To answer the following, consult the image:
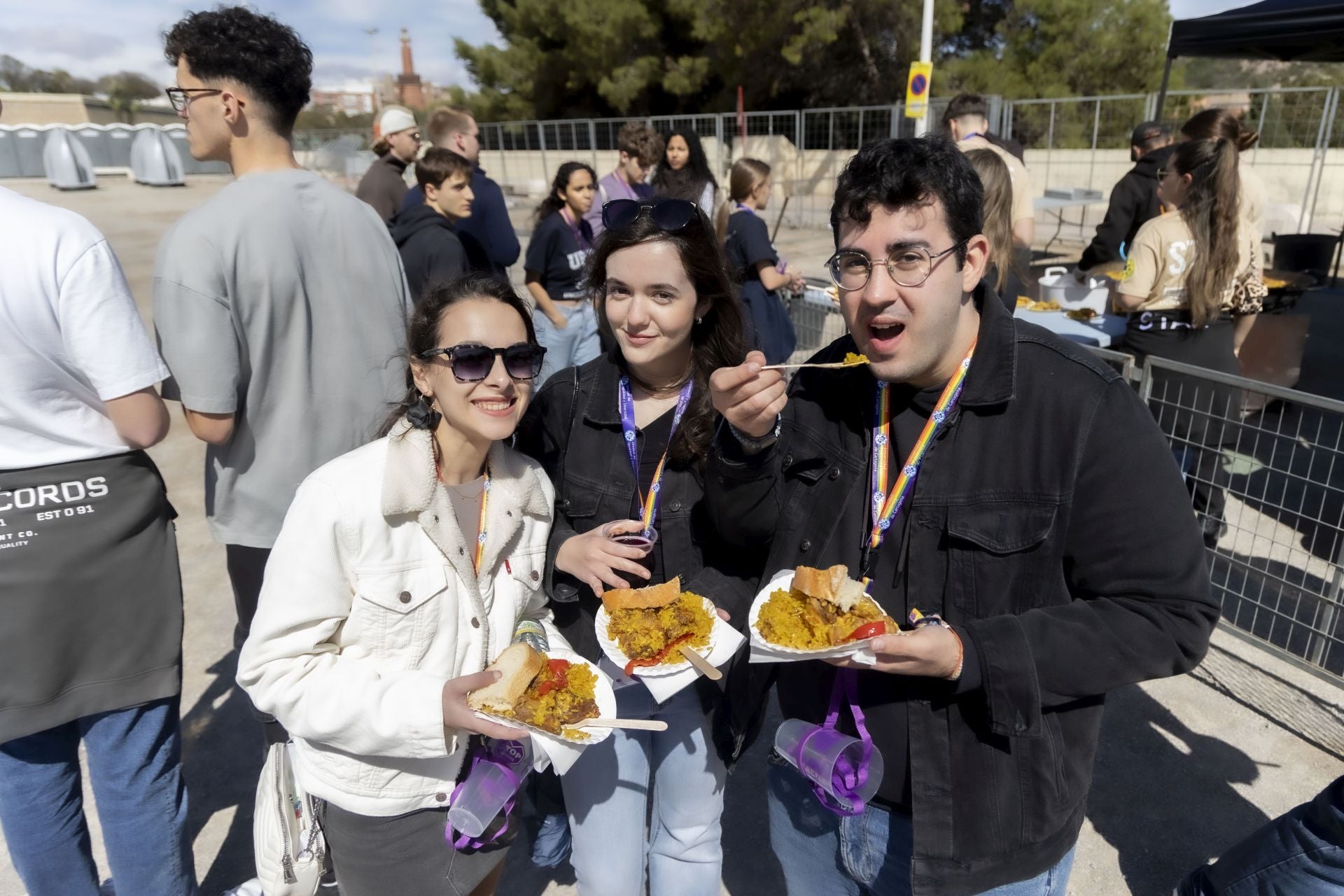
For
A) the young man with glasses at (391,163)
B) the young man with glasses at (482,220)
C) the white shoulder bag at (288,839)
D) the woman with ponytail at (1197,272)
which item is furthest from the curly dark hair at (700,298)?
the young man with glasses at (391,163)

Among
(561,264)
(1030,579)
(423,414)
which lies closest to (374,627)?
(423,414)

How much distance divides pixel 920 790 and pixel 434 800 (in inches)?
47.3

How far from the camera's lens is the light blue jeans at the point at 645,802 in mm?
2305

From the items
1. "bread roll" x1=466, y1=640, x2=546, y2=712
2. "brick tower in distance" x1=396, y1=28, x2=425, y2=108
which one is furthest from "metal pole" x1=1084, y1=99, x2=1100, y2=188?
"brick tower in distance" x1=396, y1=28, x2=425, y2=108

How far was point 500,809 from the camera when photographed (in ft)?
6.86

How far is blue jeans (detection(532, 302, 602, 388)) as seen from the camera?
20.7 ft

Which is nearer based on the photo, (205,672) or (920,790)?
(920,790)

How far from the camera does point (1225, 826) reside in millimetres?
3031

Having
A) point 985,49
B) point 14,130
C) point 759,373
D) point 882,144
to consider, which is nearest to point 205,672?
point 759,373

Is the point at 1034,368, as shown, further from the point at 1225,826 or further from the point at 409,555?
the point at 1225,826

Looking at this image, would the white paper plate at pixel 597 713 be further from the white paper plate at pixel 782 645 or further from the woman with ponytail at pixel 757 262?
the woman with ponytail at pixel 757 262

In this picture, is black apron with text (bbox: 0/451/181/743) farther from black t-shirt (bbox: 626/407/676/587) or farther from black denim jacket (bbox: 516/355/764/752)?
black t-shirt (bbox: 626/407/676/587)

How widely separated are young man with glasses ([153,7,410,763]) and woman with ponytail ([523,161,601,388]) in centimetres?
328

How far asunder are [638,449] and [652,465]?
2.5 inches
